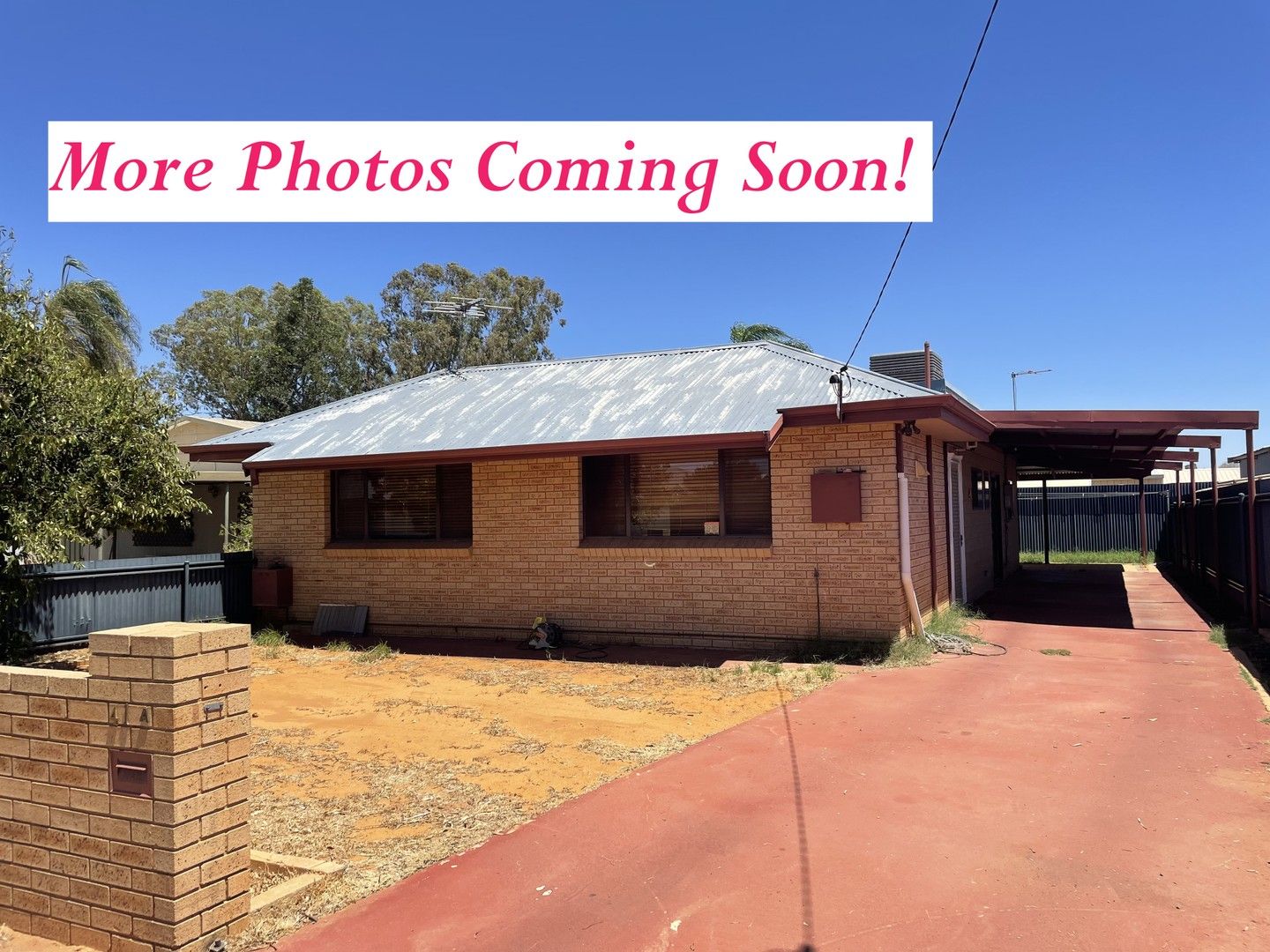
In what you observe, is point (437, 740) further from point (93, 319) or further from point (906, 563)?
point (93, 319)

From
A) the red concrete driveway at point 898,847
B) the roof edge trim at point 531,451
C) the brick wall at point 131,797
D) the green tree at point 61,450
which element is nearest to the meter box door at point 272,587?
the roof edge trim at point 531,451

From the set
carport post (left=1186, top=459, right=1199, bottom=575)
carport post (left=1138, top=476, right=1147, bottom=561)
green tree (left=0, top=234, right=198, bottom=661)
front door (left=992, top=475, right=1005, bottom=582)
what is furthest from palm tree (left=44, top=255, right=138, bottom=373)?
carport post (left=1138, top=476, right=1147, bottom=561)

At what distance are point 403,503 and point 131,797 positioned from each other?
9.86 metres

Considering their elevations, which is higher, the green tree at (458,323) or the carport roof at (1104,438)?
the green tree at (458,323)

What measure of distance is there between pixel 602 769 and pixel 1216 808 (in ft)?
12.3

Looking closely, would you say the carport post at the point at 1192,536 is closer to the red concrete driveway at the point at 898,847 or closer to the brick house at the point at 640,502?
the brick house at the point at 640,502

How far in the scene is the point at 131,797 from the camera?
361 cm

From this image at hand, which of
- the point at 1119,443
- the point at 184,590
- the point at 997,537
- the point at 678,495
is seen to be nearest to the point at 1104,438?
the point at 1119,443

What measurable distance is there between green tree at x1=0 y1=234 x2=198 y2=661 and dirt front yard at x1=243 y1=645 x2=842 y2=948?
2.46 meters

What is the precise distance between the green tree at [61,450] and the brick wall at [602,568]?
3.45 metres

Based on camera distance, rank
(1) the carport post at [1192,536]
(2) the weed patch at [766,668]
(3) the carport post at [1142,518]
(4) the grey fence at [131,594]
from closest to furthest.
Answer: (2) the weed patch at [766,668]
(4) the grey fence at [131,594]
(1) the carport post at [1192,536]
(3) the carport post at [1142,518]

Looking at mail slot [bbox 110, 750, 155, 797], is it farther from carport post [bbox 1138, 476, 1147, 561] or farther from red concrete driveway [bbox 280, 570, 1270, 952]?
carport post [bbox 1138, 476, 1147, 561]

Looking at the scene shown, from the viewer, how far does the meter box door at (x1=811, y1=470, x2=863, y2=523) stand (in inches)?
398

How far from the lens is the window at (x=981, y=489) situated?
659 inches
